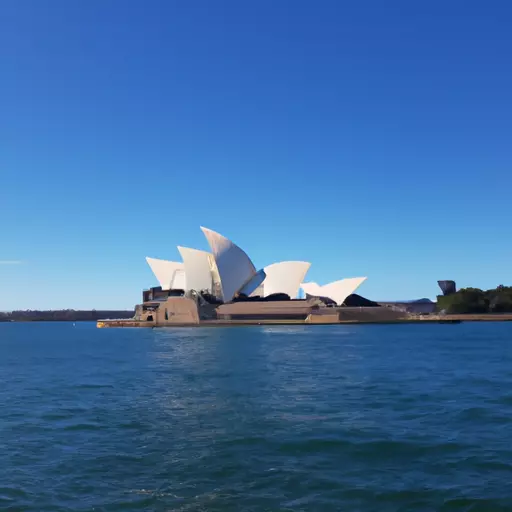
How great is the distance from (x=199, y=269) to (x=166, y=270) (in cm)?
1031

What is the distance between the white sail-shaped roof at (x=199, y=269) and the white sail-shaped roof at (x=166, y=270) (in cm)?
718

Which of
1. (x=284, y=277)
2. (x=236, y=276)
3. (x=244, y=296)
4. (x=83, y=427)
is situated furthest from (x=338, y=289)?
(x=83, y=427)

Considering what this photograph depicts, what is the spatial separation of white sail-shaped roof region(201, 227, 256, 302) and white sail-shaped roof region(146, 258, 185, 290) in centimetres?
1090

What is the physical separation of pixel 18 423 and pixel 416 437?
286 inches

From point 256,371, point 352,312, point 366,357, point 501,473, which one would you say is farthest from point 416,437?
point 352,312

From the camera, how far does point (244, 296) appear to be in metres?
73.2

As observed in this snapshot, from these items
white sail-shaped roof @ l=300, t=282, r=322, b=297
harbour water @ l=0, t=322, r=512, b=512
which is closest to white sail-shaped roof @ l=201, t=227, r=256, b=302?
white sail-shaped roof @ l=300, t=282, r=322, b=297

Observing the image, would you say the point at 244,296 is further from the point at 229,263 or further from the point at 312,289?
the point at 312,289

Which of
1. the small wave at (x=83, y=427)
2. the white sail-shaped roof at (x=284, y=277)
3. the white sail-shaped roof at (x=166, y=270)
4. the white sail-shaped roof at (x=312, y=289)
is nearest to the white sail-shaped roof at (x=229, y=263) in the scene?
the white sail-shaped roof at (x=284, y=277)

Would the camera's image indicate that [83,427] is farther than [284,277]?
No

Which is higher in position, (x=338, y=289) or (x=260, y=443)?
(x=338, y=289)

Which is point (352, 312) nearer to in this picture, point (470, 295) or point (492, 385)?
point (470, 295)

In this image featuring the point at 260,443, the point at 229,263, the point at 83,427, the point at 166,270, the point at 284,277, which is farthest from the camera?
the point at 166,270

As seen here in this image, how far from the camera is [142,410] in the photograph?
11.1 meters
